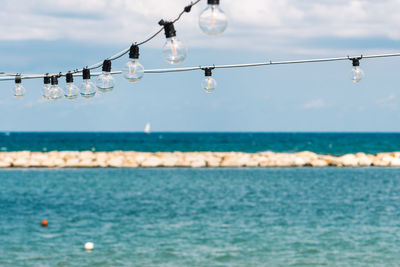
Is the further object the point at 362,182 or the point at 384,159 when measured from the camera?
the point at 384,159

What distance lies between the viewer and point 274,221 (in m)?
27.2

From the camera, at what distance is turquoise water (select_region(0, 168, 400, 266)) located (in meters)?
20.8

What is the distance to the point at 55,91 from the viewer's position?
907 cm

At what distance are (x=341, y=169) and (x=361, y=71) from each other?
47.1m

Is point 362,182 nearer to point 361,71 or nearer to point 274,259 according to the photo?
point 274,259

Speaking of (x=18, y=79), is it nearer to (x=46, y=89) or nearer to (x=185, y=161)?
(x=46, y=89)

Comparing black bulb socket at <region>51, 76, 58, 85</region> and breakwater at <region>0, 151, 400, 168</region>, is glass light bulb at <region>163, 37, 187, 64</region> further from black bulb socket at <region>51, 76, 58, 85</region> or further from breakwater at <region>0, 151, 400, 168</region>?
breakwater at <region>0, 151, 400, 168</region>

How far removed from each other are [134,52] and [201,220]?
20530 millimetres

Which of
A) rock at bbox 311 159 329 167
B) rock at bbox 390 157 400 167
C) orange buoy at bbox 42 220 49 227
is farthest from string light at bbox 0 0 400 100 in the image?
rock at bbox 390 157 400 167

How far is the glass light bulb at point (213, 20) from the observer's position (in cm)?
585

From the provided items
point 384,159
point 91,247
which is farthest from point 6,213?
point 384,159

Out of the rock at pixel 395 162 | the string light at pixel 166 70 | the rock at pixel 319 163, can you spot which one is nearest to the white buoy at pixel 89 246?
the string light at pixel 166 70

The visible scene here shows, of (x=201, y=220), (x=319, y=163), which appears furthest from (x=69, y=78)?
(x=319, y=163)

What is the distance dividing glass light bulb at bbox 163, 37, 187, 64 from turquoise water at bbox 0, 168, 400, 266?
14009mm
